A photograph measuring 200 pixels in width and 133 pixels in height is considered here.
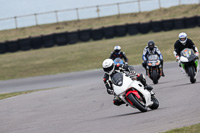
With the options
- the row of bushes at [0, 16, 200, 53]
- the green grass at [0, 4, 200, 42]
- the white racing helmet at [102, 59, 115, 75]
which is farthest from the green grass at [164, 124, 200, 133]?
the green grass at [0, 4, 200, 42]

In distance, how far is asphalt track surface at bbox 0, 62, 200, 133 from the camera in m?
8.25

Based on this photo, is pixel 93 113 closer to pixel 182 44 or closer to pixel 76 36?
pixel 182 44

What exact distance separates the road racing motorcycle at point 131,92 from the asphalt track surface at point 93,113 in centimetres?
22

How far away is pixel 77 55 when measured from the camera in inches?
1330

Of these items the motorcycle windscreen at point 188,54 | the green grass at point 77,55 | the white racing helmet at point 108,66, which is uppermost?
the white racing helmet at point 108,66

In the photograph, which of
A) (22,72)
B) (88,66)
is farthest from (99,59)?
Result: (22,72)

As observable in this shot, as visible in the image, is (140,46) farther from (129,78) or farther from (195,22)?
(129,78)

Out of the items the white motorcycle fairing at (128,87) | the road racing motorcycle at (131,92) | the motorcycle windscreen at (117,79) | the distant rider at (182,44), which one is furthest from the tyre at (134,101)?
the distant rider at (182,44)

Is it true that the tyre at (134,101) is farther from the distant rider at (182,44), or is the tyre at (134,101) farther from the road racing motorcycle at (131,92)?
the distant rider at (182,44)

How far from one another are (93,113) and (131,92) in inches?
70.9

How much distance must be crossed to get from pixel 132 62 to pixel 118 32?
8722 millimetres

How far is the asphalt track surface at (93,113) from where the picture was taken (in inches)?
325

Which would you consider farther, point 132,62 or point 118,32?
point 118,32

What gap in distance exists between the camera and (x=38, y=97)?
1647cm
